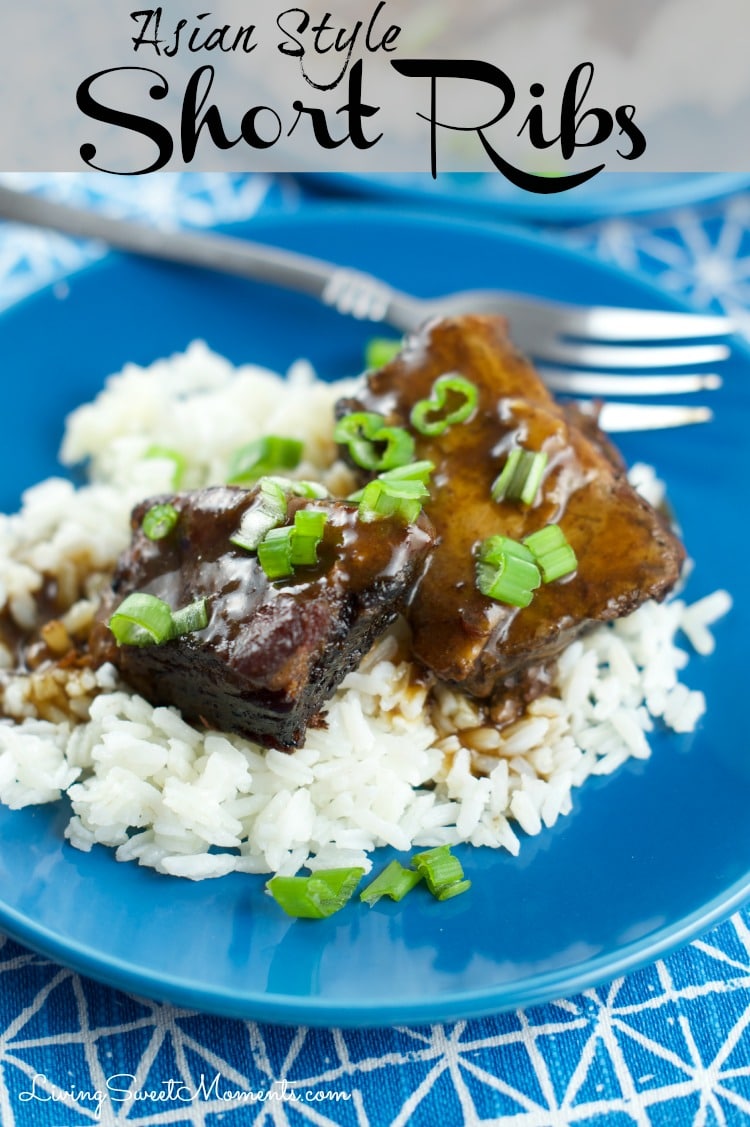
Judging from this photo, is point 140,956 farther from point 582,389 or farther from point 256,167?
point 256,167

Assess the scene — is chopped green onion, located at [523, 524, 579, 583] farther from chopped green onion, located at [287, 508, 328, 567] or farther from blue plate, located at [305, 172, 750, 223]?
blue plate, located at [305, 172, 750, 223]

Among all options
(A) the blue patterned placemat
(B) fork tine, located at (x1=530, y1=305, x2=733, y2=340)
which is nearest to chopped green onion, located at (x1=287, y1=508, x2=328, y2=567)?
(A) the blue patterned placemat

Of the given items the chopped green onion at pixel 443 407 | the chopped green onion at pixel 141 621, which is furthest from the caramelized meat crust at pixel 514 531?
the chopped green onion at pixel 141 621

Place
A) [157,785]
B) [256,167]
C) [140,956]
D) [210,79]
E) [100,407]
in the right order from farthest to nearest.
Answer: [256,167], [210,79], [100,407], [157,785], [140,956]

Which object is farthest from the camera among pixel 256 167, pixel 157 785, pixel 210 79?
pixel 256 167

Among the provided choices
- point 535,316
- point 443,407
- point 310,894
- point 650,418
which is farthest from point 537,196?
point 310,894

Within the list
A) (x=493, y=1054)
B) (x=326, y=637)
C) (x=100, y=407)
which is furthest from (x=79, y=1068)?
(x=100, y=407)

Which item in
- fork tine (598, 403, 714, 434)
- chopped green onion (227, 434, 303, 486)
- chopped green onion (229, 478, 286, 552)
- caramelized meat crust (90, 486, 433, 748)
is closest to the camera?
caramelized meat crust (90, 486, 433, 748)
